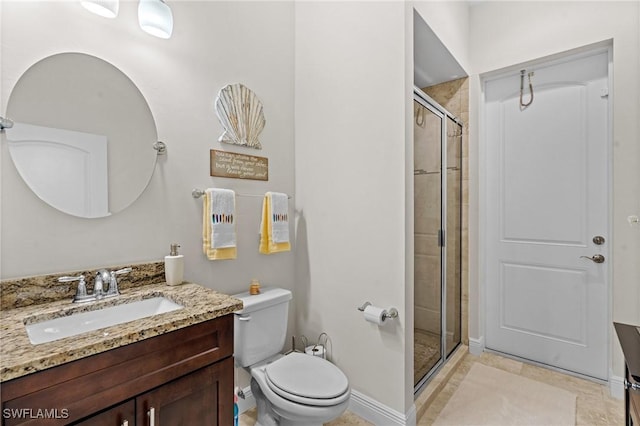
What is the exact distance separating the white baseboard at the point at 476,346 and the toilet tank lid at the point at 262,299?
5.93 ft

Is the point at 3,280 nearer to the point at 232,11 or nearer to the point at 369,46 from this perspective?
the point at 232,11

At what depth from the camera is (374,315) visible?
1.75m

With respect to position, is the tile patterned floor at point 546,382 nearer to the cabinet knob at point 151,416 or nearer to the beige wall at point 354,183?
the beige wall at point 354,183

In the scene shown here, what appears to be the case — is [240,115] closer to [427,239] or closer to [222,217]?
[222,217]

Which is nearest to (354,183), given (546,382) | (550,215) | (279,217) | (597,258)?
(279,217)

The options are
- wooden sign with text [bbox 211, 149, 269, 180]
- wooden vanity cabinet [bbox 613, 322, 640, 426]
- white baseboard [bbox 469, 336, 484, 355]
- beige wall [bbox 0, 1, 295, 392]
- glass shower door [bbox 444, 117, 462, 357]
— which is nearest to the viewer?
wooden vanity cabinet [bbox 613, 322, 640, 426]

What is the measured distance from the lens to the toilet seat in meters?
1.42

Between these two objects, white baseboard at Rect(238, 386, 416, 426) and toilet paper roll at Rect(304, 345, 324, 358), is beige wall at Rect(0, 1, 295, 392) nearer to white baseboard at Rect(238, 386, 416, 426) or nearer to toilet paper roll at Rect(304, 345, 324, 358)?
toilet paper roll at Rect(304, 345, 324, 358)

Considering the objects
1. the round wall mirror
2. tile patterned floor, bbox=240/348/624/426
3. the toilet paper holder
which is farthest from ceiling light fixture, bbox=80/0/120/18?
tile patterned floor, bbox=240/348/624/426

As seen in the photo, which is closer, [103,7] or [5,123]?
[5,123]

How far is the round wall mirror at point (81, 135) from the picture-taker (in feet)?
4.01

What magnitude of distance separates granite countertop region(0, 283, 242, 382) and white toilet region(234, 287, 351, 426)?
410 mm

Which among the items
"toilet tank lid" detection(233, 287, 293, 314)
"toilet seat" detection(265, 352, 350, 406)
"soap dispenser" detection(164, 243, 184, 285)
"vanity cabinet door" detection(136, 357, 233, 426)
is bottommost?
"toilet seat" detection(265, 352, 350, 406)

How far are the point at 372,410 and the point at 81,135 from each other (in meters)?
2.02
